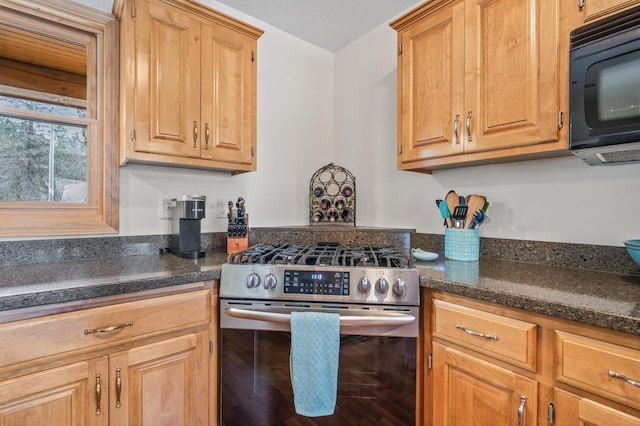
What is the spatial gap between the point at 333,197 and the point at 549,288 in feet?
5.02

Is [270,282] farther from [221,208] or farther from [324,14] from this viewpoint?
[324,14]

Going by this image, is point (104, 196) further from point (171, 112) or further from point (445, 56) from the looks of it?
point (445, 56)

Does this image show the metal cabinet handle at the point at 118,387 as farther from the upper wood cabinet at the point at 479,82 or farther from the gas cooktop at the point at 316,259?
the upper wood cabinet at the point at 479,82

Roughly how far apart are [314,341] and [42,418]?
2.94 ft

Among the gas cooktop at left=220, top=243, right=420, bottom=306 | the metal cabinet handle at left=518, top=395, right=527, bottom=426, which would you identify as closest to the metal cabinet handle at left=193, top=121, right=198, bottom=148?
the gas cooktop at left=220, top=243, right=420, bottom=306

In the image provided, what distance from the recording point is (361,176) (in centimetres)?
238

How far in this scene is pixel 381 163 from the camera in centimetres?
224

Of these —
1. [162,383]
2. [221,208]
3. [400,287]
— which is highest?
[221,208]

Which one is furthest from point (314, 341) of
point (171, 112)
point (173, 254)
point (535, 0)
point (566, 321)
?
point (535, 0)

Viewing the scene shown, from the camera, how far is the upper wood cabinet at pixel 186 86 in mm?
1442

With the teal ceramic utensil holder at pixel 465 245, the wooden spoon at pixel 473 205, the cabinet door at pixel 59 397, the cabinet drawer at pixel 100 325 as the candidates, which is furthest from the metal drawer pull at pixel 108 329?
the wooden spoon at pixel 473 205

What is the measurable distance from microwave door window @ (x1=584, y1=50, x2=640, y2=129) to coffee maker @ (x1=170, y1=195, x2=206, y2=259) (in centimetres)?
167

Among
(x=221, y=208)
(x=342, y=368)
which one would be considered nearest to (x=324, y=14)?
(x=221, y=208)

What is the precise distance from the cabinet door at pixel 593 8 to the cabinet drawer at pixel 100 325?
177 cm
